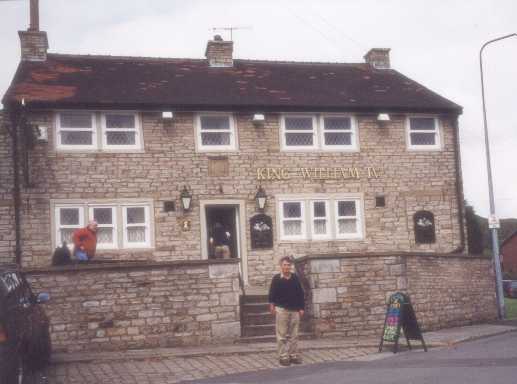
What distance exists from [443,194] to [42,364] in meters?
14.4

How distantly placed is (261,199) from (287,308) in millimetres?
8852

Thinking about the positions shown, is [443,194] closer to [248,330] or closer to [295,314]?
[248,330]

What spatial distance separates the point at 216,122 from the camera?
69.3ft

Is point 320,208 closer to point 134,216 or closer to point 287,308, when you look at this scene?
point 134,216

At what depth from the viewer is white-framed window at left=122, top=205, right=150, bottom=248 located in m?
19.8

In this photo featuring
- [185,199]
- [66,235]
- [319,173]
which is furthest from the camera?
[319,173]

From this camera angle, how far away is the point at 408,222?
21.6m

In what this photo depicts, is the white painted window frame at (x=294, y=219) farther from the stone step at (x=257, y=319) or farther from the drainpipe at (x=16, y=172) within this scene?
the drainpipe at (x=16, y=172)

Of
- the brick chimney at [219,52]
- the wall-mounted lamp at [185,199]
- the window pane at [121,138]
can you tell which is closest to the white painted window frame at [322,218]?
the wall-mounted lamp at [185,199]

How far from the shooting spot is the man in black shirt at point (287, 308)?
11781mm

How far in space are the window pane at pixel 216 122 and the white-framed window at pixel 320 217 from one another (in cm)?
271

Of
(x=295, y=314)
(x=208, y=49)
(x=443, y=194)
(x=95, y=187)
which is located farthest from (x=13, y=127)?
(x=443, y=194)

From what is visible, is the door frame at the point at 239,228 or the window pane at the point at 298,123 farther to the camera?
the window pane at the point at 298,123

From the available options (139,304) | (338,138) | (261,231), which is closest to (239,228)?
(261,231)
